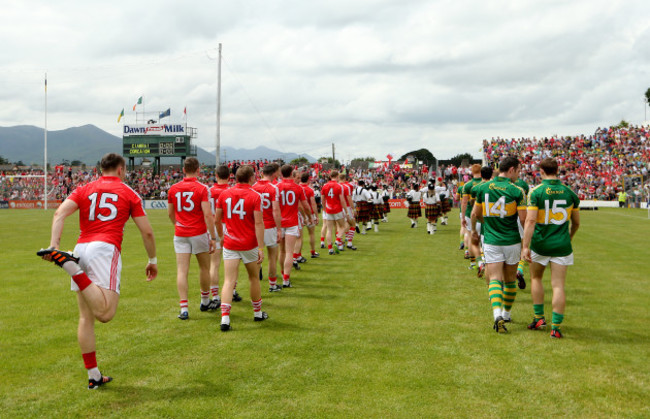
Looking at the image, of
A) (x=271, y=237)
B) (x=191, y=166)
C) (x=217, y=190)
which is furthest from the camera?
(x=271, y=237)

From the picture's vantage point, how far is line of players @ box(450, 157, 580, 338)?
6.46 m

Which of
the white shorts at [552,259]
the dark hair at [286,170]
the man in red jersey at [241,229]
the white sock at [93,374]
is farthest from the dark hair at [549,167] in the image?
the white sock at [93,374]

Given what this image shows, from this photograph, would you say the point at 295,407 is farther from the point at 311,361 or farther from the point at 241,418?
the point at 311,361

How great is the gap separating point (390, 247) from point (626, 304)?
8237mm

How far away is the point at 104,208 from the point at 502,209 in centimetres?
485

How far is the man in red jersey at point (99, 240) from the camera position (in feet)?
15.1

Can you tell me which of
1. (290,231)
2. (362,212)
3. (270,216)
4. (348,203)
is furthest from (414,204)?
(270,216)

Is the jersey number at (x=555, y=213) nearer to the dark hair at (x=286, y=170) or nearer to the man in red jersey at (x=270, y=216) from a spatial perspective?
the man in red jersey at (x=270, y=216)

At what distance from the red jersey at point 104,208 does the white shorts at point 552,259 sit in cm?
476

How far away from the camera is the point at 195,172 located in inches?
292

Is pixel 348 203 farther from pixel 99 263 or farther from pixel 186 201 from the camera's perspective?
pixel 99 263

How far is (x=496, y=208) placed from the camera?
6895 mm

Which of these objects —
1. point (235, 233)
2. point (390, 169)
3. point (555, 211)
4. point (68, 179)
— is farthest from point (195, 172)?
point (68, 179)

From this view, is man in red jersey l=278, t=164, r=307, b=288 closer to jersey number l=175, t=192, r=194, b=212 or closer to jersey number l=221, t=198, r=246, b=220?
jersey number l=175, t=192, r=194, b=212
